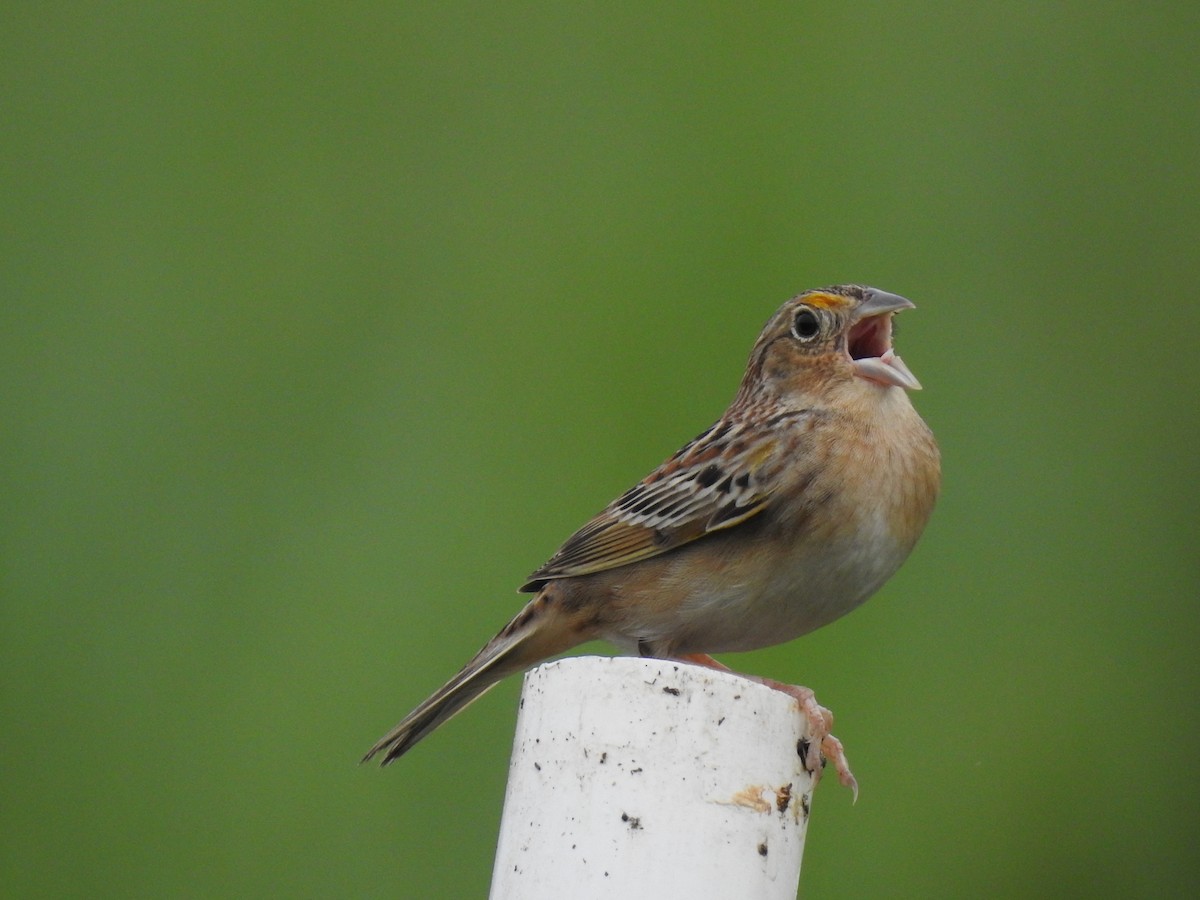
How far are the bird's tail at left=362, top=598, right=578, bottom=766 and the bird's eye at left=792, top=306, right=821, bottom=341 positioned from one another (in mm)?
1019

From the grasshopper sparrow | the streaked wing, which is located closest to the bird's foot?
the grasshopper sparrow

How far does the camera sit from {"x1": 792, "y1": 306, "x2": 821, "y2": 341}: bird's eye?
13.0 ft

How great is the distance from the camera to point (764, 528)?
360cm

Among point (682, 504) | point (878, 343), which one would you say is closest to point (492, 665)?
point (682, 504)

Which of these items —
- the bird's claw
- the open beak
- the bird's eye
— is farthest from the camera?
the bird's eye

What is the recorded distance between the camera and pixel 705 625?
3.62 metres

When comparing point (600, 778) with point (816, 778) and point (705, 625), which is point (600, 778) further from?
point (705, 625)

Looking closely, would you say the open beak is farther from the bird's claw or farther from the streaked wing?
the bird's claw

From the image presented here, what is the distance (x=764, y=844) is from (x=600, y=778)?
249 millimetres

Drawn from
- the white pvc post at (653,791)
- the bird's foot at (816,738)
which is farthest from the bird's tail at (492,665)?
the white pvc post at (653,791)

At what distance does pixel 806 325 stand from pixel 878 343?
204 mm

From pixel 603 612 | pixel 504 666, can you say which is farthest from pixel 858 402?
pixel 504 666

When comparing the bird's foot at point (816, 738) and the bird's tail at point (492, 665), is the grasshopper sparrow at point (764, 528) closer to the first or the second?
the bird's tail at point (492, 665)

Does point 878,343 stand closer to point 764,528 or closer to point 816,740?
point 764,528
